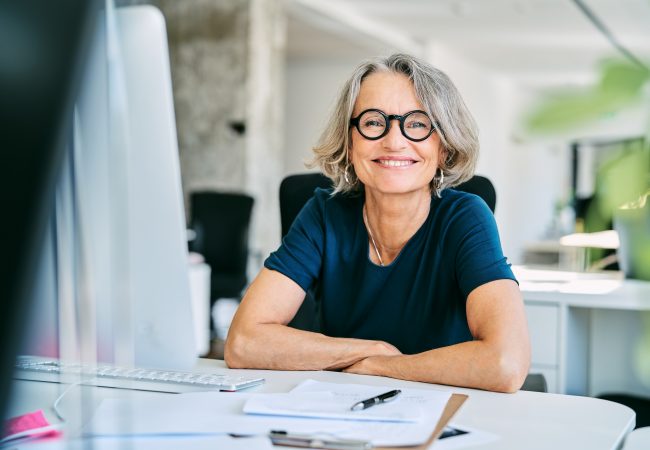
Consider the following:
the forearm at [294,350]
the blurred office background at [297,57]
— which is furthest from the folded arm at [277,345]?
the blurred office background at [297,57]

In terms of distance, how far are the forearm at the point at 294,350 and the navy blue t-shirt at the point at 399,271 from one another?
0.70 ft

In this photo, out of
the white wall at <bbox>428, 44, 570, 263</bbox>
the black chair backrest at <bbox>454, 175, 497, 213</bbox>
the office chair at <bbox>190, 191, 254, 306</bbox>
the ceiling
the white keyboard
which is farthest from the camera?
the white wall at <bbox>428, 44, 570, 263</bbox>

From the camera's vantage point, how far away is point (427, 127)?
1788 millimetres

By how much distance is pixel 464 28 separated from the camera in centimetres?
1025

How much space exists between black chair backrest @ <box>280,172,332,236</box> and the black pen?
0.94 metres

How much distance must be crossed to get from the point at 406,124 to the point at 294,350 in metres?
0.56

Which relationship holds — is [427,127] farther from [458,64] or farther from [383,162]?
[458,64]

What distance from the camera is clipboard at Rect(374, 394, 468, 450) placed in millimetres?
972

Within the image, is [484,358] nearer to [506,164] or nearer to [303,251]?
[303,251]

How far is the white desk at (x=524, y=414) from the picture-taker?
1.04m

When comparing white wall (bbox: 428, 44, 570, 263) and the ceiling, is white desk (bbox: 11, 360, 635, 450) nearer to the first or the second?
the ceiling

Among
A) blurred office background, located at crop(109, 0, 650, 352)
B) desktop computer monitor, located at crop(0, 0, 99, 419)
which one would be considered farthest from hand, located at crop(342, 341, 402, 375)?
blurred office background, located at crop(109, 0, 650, 352)

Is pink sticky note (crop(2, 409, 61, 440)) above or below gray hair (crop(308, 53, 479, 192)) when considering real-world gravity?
below

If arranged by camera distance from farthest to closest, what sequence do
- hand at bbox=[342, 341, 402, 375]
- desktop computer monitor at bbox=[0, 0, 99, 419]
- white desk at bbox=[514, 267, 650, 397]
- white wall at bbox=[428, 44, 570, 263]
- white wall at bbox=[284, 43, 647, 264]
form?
white wall at bbox=[428, 44, 570, 263] → white wall at bbox=[284, 43, 647, 264] → white desk at bbox=[514, 267, 650, 397] → hand at bbox=[342, 341, 402, 375] → desktop computer monitor at bbox=[0, 0, 99, 419]
